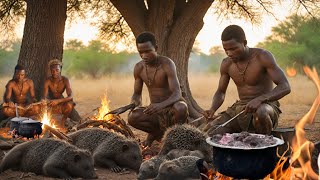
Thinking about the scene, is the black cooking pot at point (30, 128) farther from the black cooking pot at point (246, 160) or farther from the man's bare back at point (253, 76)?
the black cooking pot at point (246, 160)

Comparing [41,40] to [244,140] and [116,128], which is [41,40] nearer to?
[116,128]

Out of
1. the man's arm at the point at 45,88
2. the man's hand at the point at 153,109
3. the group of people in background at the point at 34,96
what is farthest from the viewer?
the man's arm at the point at 45,88

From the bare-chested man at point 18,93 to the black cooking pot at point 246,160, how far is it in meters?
6.56

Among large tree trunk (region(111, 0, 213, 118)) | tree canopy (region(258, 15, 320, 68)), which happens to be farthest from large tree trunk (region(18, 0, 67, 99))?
tree canopy (region(258, 15, 320, 68))

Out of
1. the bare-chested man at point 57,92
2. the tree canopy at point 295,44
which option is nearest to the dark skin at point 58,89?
the bare-chested man at point 57,92

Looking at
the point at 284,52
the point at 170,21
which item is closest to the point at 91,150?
the point at 170,21

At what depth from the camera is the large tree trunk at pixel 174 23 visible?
37.8 ft

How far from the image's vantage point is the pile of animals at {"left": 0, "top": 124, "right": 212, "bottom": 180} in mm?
5285

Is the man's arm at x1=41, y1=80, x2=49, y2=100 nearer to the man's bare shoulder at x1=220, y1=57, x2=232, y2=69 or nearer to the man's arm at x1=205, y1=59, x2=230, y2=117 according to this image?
the man's arm at x1=205, y1=59, x2=230, y2=117

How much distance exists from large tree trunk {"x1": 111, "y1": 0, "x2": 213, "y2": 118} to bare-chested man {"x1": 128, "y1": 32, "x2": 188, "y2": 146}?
→ 413cm

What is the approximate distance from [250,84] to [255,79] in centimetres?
11

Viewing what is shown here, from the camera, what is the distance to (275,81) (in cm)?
572

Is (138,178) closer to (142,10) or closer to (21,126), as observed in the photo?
(21,126)

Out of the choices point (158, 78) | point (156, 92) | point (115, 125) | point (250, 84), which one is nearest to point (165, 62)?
point (158, 78)
